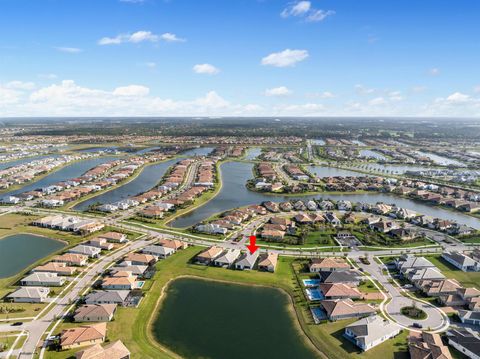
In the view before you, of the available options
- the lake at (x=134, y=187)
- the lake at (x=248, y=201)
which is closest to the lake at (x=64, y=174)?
the lake at (x=134, y=187)

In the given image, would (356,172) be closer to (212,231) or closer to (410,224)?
(410,224)

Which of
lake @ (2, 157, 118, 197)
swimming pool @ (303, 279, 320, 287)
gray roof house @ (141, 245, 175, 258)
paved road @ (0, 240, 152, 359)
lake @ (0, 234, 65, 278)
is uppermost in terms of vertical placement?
lake @ (2, 157, 118, 197)

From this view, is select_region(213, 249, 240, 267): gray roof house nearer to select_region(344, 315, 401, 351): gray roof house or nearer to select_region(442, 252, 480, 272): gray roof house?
select_region(344, 315, 401, 351): gray roof house

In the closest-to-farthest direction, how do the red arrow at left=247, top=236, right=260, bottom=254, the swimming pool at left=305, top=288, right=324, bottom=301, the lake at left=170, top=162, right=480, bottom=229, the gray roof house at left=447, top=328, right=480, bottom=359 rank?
the gray roof house at left=447, top=328, right=480, bottom=359 < the swimming pool at left=305, top=288, right=324, bottom=301 < the red arrow at left=247, top=236, right=260, bottom=254 < the lake at left=170, top=162, right=480, bottom=229

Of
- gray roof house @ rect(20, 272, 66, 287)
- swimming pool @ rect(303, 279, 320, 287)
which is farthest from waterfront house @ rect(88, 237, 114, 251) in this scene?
swimming pool @ rect(303, 279, 320, 287)

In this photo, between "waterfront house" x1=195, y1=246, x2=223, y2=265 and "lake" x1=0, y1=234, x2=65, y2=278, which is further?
"waterfront house" x1=195, y1=246, x2=223, y2=265

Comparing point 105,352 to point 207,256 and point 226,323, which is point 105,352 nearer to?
point 226,323

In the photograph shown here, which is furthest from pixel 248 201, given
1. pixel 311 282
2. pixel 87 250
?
pixel 311 282
